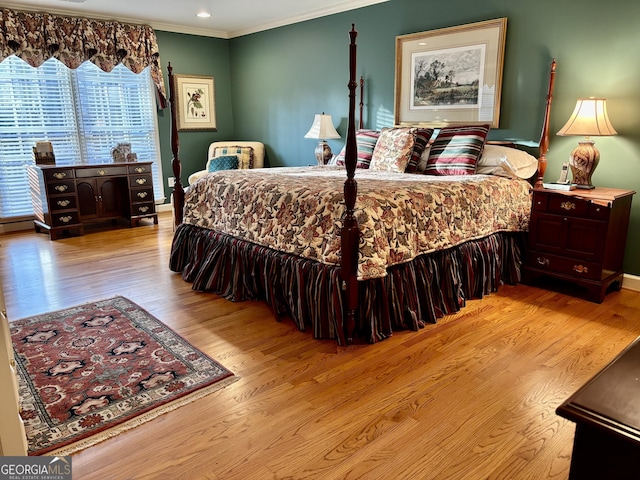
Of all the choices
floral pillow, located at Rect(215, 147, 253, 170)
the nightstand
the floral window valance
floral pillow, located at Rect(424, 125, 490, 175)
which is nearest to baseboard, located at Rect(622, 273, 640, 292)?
the nightstand

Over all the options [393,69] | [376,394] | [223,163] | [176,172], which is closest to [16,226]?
[223,163]

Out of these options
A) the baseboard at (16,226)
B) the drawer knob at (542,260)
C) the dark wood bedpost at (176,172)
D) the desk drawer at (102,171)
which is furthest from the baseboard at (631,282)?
the baseboard at (16,226)

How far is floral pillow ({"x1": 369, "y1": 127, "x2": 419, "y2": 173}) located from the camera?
3752mm

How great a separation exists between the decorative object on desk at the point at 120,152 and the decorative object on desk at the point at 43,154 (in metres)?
0.64

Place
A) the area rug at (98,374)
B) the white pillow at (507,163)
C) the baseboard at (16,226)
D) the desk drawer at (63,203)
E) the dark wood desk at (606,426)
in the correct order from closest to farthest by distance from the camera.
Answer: the dark wood desk at (606,426) < the area rug at (98,374) < the white pillow at (507,163) < the desk drawer at (63,203) < the baseboard at (16,226)

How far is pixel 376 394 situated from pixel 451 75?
10.1ft

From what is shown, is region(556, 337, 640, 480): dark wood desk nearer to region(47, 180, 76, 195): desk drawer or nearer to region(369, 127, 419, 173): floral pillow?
region(369, 127, 419, 173): floral pillow

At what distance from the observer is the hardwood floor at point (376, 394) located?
5.38 ft

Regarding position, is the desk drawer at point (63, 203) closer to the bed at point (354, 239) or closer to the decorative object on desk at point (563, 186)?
the bed at point (354, 239)

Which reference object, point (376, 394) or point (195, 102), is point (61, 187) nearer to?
point (195, 102)

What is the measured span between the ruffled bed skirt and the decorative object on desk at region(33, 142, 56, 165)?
2474 millimetres

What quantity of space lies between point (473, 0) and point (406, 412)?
136 inches

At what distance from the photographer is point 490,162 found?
140 inches

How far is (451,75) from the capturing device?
13.5ft
